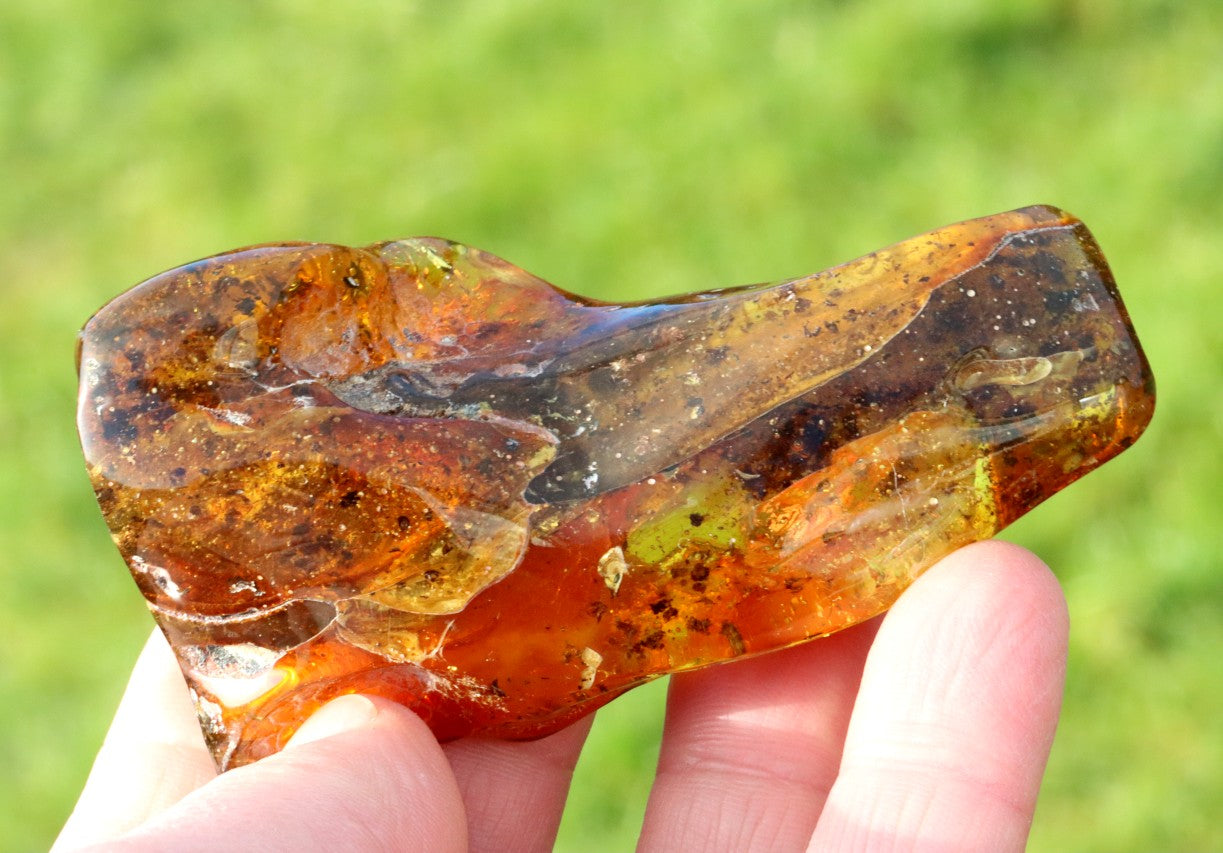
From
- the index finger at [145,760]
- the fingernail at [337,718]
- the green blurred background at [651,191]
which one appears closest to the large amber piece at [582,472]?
the fingernail at [337,718]

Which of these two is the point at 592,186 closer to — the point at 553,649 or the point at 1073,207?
the point at 1073,207

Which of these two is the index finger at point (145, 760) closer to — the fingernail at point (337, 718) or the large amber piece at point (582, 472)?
the large amber piece at point (582, 472)

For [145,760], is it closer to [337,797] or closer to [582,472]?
[337,797]

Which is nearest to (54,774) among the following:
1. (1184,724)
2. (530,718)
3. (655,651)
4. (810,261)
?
(530,718)

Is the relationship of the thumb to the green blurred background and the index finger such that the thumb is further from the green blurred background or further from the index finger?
the green blurred background

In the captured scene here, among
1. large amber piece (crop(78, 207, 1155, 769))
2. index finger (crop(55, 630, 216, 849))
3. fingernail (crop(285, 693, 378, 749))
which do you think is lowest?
index finger (crop(55, 630, 216, 849))

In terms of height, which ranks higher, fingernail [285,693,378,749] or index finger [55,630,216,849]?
fingernail [285,693,378,749]

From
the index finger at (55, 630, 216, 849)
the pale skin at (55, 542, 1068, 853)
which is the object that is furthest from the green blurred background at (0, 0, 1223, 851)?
the index finger at (55, 630, 216, 849)

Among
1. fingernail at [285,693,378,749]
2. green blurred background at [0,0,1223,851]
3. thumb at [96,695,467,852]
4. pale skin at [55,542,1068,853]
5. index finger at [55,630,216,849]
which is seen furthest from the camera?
green blurred background at [0,0,1223,851]
